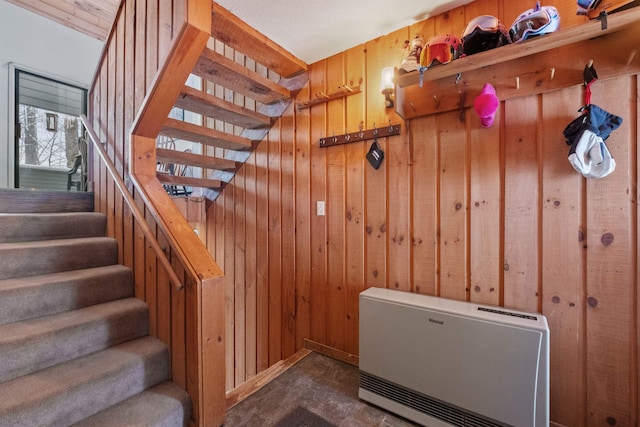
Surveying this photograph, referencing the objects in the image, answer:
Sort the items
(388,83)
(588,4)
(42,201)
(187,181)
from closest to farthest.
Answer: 1. (588,4)
2. (388,83)
3. (42,201)
4. (187,181)

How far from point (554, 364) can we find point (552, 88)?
1.40 meters

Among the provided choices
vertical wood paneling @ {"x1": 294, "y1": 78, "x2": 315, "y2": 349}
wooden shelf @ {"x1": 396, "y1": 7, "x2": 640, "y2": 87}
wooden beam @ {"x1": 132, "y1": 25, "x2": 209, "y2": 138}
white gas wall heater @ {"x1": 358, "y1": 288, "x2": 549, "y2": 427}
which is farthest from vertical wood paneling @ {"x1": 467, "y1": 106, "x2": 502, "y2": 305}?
wooden beam @ {"x1": 132, "y1": 25, "x2": 209, "y2": 138}

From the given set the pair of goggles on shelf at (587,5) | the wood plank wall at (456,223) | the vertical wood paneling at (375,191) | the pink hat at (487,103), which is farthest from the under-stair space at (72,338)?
the pair of goggles on shelf at (587,5)

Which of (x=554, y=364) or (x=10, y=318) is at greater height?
(x=10, y=318)

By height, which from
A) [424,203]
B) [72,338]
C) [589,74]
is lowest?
[72,338]

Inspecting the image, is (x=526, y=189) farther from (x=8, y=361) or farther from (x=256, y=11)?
(x=8, y=361)

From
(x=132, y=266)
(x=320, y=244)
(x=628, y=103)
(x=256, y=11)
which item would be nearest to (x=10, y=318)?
(x=132, y=266)

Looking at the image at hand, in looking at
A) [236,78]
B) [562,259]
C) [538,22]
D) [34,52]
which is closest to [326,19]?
[236,78]

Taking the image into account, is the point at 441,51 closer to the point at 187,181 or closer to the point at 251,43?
the point at 251,43

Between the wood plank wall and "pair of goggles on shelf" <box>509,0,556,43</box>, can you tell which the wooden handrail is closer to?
the wood plank wall

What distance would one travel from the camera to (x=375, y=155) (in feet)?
6.18

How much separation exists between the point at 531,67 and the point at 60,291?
2.94 m

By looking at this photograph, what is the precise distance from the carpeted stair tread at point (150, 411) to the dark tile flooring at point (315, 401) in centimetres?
26

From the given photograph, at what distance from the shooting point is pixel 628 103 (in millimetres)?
1262
